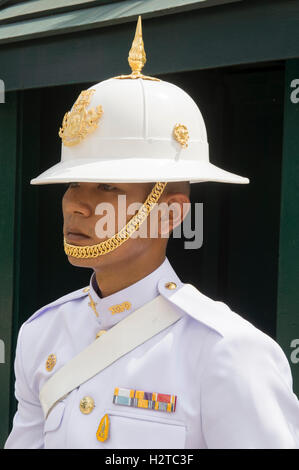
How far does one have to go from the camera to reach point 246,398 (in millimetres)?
1479

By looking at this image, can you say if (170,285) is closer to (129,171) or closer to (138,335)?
(138,335)

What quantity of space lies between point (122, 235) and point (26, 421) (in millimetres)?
571

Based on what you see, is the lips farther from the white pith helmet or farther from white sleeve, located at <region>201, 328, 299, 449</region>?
white sleeve, located at <region>201, 328, 299, 449</region>

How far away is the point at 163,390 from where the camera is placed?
62.4 inches

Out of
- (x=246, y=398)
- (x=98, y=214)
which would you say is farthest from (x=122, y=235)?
(x=246, y=398)

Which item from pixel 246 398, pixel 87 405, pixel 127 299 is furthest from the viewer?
pixel 127 299

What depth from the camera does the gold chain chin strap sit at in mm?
1725

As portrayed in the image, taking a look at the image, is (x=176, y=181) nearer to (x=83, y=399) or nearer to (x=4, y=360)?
(x=83, y=399)

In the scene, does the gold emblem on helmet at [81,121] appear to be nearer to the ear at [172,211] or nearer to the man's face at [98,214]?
the man's face at [98,214]

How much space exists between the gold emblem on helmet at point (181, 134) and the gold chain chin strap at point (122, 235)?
0.40ft

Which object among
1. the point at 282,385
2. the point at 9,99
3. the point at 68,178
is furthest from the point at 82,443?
→ the point at 9,99

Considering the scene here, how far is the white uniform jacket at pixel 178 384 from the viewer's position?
149 cm

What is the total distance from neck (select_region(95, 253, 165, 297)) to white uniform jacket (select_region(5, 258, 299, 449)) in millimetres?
22

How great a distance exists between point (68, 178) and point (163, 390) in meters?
0.54
